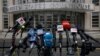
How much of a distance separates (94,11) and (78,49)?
4584 centimetres

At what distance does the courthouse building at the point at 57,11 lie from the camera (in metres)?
58.0

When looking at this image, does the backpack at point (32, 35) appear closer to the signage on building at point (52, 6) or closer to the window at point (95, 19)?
the signage on building at point (52, 6)

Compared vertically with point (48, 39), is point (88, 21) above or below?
below

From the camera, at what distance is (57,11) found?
5888 cm

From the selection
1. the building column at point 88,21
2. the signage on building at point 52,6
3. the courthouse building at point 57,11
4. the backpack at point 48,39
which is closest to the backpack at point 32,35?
the backpack at point 48,39

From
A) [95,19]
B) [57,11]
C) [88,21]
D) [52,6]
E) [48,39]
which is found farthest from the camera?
[95,19]

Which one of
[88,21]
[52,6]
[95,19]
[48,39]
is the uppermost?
[48,39]

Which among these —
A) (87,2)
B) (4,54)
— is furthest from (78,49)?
(87,2)

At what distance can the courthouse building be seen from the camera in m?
58.0

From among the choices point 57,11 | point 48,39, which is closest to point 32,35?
point 48,39

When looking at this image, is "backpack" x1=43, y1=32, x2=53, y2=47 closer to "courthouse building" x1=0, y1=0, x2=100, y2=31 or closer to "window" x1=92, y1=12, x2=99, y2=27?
"courthouse building" x1=0, y1=0, x2=100, y2=31

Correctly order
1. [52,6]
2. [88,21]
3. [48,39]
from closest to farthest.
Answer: [48,39]
[52,6]
[88,21]

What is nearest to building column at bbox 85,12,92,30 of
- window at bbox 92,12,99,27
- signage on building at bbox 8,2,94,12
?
window at bbox 92,12,99,27

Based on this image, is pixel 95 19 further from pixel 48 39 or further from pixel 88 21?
pixel 48 39
